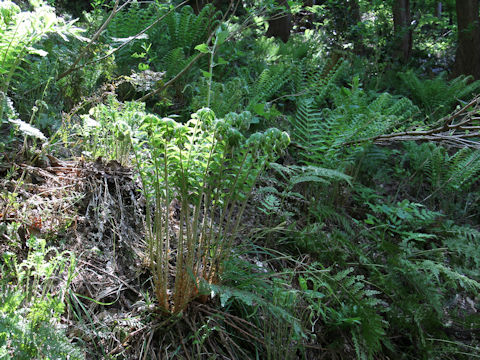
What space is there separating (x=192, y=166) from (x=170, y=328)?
0.70 meters

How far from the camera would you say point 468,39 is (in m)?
5.55

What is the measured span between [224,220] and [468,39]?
15.5 feet

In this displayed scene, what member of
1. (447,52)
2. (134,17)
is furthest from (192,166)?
(447,52)

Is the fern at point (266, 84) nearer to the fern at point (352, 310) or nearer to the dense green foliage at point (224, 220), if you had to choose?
the dense green foliage at point (224, 220)

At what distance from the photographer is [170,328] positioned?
5.87ft

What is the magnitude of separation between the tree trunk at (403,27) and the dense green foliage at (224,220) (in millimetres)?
2712

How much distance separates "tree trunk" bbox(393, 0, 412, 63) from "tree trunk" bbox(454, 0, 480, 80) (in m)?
0.80

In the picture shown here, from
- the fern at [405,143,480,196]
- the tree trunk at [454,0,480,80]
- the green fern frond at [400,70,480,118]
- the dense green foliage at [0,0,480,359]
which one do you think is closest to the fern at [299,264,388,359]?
the dense green foliage at [0,0,480,359]

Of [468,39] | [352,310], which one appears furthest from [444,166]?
[468,39]

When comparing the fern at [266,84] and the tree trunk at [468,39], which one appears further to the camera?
the tree trunk at [468,39]

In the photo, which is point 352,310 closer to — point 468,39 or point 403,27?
point 468,39

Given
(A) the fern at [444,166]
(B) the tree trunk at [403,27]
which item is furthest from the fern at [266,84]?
(B) the tree trunk at [403,27]

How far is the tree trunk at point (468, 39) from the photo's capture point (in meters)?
5.50

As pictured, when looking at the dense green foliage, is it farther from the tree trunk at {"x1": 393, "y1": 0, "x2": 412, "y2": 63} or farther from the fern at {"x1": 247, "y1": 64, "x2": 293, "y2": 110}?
the tree trunk at {"x1": 393, "y1": 0, "x2": 412, "y2": 63}
